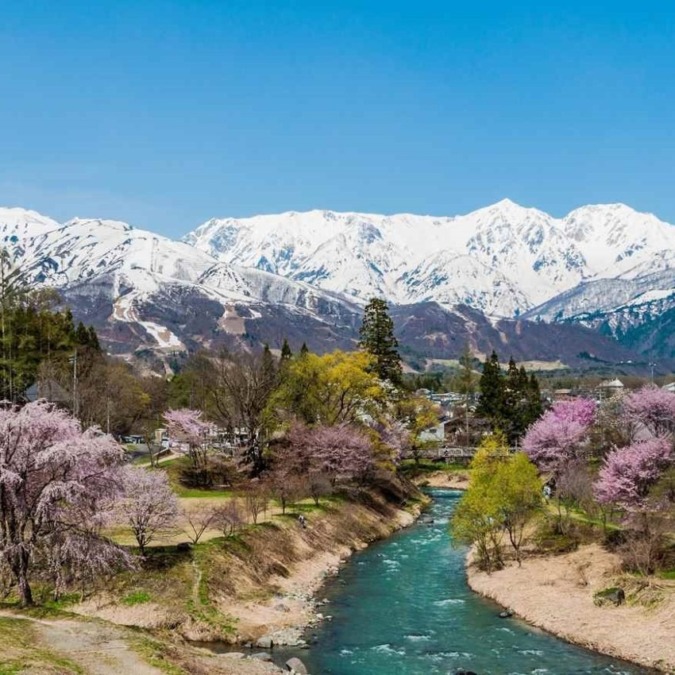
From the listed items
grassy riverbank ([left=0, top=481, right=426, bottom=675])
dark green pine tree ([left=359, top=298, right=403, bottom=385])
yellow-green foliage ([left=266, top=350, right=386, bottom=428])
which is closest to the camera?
grassy riverbank ([left=0, top=481, right=426, bottom=675])

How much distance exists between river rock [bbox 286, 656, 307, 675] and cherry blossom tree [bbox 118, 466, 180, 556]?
13496 mm

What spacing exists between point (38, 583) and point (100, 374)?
60477 millimetres

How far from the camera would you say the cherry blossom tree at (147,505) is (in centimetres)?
4275

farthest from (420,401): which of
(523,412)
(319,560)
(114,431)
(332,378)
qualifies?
(319,560)

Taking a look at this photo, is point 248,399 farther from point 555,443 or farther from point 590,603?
point 590,603

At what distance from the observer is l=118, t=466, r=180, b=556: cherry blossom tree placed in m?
42.8

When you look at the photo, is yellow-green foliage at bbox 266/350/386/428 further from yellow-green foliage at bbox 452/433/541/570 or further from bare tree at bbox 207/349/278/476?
yellow-green foliage at bbox 452/433/541/570

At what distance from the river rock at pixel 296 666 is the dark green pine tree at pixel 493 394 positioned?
92.2 m

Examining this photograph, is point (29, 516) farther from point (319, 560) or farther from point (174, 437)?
point (174, 437)

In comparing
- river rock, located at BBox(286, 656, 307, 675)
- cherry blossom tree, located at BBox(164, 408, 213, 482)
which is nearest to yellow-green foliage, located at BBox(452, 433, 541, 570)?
river rock, located at BBox(286, 656, 307, 675)

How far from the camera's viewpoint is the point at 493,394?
123 m

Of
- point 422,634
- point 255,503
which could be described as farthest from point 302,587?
point 422,634

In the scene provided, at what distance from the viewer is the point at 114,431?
101000mm

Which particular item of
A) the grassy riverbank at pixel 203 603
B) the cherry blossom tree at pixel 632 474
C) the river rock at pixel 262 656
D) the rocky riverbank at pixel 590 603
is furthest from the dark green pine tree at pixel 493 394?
the river rock at pixel 262 656
